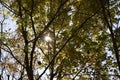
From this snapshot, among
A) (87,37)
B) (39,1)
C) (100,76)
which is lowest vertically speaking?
(100,76)

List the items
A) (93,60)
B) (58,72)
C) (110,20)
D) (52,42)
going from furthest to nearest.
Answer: (52,42)
(58,72)
(93,60)
(110,20)

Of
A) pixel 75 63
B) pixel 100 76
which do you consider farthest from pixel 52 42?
pixel 100 76

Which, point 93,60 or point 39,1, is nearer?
point 39,1

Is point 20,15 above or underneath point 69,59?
above

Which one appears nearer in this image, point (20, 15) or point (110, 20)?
point (110, 20)

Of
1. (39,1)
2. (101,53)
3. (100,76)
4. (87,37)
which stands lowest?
(100,76)

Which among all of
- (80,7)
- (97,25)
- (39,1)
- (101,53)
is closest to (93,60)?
(101,53)

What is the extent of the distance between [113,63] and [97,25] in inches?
128

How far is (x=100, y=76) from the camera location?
15680mm

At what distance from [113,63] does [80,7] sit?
4.50 meters

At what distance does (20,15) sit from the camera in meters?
16.8

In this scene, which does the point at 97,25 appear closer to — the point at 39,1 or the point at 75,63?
the point at 75,63

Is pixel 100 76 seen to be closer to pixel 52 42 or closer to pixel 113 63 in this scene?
pixel 113 63

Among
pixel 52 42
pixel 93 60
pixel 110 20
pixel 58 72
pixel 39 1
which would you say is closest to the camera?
pixel 110 20
